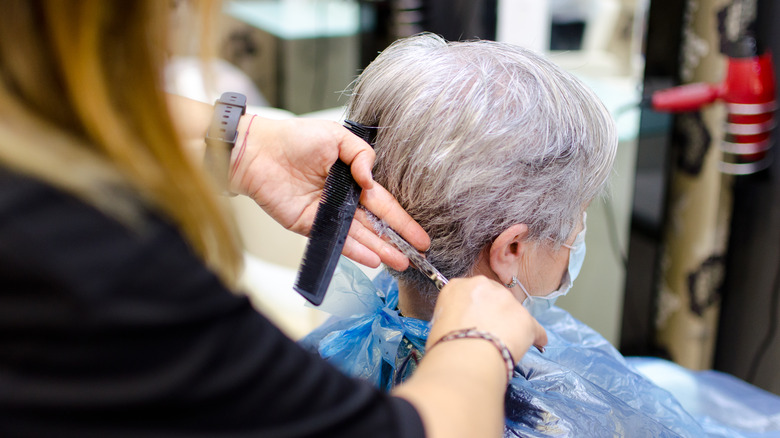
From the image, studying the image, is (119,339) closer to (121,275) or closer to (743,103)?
(121,275)

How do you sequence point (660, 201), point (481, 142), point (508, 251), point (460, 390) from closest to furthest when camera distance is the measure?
1. point (460, 390)
2. point (481, 142)
3. point (508, 251)
4. point (660, 201)

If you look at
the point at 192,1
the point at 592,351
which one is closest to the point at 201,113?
the point at 192,1

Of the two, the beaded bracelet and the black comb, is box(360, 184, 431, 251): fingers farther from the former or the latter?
the beaded bracelet

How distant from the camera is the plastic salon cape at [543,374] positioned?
0.99m

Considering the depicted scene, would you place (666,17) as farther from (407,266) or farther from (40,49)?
(40,49)

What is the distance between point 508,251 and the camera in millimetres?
1021

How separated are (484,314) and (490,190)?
28cm

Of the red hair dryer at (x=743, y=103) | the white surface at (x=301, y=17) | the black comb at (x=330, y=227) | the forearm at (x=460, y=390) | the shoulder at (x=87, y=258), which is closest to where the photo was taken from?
the shoulder at (x=87, y=258)

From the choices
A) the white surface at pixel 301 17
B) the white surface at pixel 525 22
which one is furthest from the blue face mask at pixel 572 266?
the white surface at pixel 301 17

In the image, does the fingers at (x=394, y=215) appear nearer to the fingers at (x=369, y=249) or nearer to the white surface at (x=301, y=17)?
the fingers at (x=369, y=249)

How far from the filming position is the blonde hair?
1.47 ft

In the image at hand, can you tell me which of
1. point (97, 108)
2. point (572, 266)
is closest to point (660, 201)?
point (572, 266)

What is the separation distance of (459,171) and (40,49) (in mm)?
586

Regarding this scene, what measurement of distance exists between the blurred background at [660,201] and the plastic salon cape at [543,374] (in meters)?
0.61
